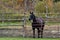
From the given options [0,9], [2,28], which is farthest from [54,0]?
[2,28]

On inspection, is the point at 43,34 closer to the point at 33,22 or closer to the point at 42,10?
the point at 33,22

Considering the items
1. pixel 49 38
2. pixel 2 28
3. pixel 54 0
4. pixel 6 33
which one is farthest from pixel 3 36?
pixel 54 0

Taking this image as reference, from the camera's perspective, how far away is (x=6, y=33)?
12781mm

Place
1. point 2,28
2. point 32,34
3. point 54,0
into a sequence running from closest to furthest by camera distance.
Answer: point 32,34, point 2,28, point 54,0

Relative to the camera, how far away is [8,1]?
87.0 feet

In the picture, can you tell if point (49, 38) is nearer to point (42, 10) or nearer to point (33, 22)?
point (33, 22)

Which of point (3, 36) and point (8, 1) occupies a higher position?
point (8, 1)

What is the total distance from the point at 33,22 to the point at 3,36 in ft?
6.14

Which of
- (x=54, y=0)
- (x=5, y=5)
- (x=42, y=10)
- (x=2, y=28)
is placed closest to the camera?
(x=2, y=28)

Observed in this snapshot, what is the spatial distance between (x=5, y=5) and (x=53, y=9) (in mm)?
5869

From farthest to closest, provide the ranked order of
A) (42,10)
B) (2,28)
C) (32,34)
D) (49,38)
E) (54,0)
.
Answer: (54,0) → (42,10) → (2,28) → (32,34) → (49,38)

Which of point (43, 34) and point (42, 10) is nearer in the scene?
point (43, 34)

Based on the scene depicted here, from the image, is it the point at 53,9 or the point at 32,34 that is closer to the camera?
the point at 32,34

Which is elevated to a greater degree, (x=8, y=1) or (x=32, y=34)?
(x=8, y=1)
